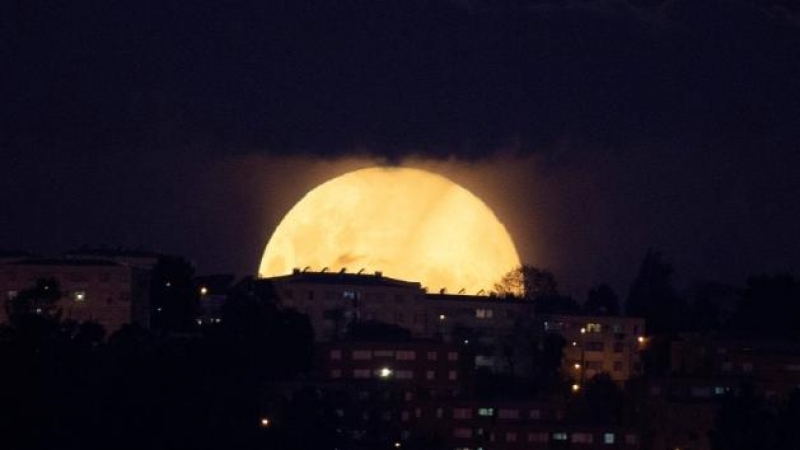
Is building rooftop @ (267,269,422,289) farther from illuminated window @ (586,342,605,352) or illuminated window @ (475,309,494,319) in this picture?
illuminated window @ (586,342,605,352)

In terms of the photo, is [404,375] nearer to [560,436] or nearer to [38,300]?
[560,436]

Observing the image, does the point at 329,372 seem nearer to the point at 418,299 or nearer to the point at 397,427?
the point at 397,427

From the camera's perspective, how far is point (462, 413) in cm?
8662

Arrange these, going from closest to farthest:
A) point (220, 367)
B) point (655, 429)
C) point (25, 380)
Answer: point (25, 380) < point (220, 367) < point (655, 429)

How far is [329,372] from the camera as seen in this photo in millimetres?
91188

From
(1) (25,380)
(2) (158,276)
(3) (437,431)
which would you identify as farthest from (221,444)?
(2) (158,276)

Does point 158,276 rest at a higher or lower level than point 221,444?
higher

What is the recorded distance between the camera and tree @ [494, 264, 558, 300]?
10906 centimetres

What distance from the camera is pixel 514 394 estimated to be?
3612 inches

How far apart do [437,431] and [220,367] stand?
22.7 feet

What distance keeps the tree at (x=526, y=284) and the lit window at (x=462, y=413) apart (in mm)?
21788

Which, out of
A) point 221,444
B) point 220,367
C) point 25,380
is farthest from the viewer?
point 220,367

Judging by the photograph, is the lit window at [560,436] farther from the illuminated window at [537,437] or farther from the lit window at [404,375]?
the lit window at [404,375]

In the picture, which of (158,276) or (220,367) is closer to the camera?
(220,367)
